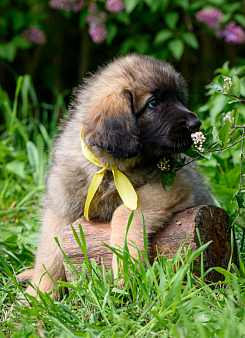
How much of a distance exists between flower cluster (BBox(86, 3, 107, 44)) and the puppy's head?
250cm

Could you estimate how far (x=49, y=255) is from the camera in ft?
8.99

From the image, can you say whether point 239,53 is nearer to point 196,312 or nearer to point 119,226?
point 119,226

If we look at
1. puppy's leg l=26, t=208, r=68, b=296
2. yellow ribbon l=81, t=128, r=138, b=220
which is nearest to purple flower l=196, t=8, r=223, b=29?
yellow ribbon l=81, t=128, r=138, b=220

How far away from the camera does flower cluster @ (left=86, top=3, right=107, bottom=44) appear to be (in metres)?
5.07

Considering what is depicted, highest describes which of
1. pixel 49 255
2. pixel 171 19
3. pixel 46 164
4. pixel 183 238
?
pixel 171 19

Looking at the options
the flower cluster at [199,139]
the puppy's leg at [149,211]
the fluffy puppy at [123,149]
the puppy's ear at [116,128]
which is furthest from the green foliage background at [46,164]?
the puppy's ear at [116,128]

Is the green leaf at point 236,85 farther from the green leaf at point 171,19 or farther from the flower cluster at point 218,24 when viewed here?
the flower cluster at point 218,24

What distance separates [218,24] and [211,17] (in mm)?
165

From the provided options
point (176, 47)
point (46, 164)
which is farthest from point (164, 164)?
point (176, 47)

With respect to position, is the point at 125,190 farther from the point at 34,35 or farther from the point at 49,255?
the point at 34,35

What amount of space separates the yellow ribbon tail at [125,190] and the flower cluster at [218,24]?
325 centimetres

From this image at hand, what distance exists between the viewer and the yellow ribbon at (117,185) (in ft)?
7.85

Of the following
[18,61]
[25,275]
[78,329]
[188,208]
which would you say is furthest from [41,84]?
[78,329]

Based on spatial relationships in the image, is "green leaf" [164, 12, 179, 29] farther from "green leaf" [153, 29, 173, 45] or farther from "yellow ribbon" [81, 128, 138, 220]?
"yellow ribbon" [81, 128, 138, 220]
